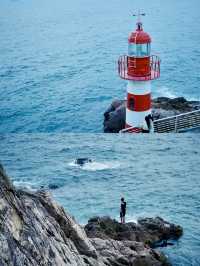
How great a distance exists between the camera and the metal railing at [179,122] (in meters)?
23.8

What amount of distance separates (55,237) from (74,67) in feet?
163

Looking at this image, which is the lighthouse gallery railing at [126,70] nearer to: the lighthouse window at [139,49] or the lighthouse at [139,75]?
the lighthouse at [139,75]

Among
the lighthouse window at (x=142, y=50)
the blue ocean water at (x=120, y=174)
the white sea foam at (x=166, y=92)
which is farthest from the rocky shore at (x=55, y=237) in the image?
the white sea foam at (x=166, y=92)

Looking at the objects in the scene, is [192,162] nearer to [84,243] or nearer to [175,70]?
[84,243]

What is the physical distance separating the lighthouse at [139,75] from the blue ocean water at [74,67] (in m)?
8.72

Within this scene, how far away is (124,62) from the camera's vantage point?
945 inches

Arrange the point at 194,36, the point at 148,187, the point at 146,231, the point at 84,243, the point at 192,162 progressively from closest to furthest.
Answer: the point at 84,243, the point at 146,231, the point at 148,187, the point at 192,162, the point at 194,36

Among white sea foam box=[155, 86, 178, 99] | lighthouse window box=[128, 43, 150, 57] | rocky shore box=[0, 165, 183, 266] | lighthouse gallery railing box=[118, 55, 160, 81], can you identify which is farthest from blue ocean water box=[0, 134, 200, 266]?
white sea foam box=[155, 86, 178, 99]

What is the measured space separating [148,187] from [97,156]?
401cm

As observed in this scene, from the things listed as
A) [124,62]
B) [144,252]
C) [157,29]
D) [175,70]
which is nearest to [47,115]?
[124,62]

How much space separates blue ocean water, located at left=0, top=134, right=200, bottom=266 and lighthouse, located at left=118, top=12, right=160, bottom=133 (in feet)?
3.05

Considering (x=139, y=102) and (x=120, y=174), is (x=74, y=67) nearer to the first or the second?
(x=139, y=102)

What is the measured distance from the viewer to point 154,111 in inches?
1068

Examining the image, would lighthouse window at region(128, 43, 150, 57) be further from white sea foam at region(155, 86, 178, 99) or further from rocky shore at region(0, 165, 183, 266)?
white sea foam at region(155, 86, 178, 99)
